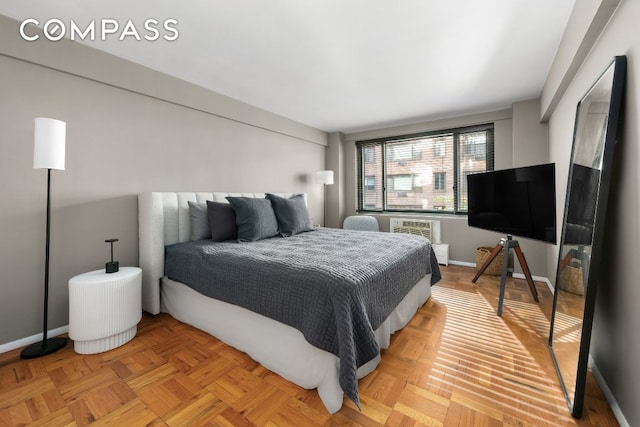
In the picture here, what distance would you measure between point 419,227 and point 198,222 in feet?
11.1

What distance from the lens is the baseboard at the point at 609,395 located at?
1.26 m

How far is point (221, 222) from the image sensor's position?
8.80 feet

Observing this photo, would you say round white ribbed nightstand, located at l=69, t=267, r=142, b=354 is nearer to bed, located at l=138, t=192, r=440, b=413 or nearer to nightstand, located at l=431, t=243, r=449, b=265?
bed, located at l=138, t=192, r=440, b=413

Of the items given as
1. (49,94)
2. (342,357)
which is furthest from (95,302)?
(342,357)

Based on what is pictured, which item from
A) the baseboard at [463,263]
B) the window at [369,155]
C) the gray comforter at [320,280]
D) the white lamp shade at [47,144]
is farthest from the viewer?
the window at [369,155]

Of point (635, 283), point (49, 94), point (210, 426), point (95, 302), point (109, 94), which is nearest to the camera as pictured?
point (635, 283)

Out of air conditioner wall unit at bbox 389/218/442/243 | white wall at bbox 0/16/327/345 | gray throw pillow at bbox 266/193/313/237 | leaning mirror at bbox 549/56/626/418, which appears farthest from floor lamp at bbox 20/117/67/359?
air conditioner wall unit at bbox 389/218/442/243

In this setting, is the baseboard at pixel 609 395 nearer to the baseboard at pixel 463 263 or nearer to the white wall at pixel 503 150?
the white wall at pixel 503 150

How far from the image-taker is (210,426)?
130 cm

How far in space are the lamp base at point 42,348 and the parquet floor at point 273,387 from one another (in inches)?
2.0

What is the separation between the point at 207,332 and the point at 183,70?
2.50 meters

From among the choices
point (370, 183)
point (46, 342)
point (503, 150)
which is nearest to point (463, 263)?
point (503, 150)

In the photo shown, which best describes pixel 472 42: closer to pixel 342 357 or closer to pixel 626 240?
pixel 626 240

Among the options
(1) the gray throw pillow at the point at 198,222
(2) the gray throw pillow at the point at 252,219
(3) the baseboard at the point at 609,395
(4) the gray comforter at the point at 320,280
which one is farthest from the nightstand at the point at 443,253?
(1) the gray throw pillow at the point at 198,222
